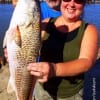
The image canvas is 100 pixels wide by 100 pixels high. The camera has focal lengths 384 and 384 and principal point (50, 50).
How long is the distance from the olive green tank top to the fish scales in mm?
347

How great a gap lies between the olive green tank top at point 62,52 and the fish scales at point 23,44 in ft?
1.14

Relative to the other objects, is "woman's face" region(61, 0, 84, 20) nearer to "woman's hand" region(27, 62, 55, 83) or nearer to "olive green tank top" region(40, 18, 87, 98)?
"olive green tank top" region(40, 18, 87, 98)

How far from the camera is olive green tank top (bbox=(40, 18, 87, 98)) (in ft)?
11.5

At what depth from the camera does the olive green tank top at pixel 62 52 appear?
349 cm

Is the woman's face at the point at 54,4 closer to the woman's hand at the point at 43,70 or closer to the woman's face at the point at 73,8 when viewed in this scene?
the woman's face at the point at 73,8

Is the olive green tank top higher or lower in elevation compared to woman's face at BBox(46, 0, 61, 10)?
lower

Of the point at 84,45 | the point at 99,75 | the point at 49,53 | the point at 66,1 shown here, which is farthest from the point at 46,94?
the point at 99,75

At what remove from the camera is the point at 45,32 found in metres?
3.59

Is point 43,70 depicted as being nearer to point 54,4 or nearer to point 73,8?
point 73,8

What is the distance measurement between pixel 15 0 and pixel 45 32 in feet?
1.47

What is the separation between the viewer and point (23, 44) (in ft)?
10.3

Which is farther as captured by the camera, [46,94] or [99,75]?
[99,75]

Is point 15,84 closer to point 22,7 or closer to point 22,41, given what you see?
point 22,41

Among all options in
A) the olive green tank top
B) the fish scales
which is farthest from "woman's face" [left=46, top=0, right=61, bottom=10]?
the fish scales
